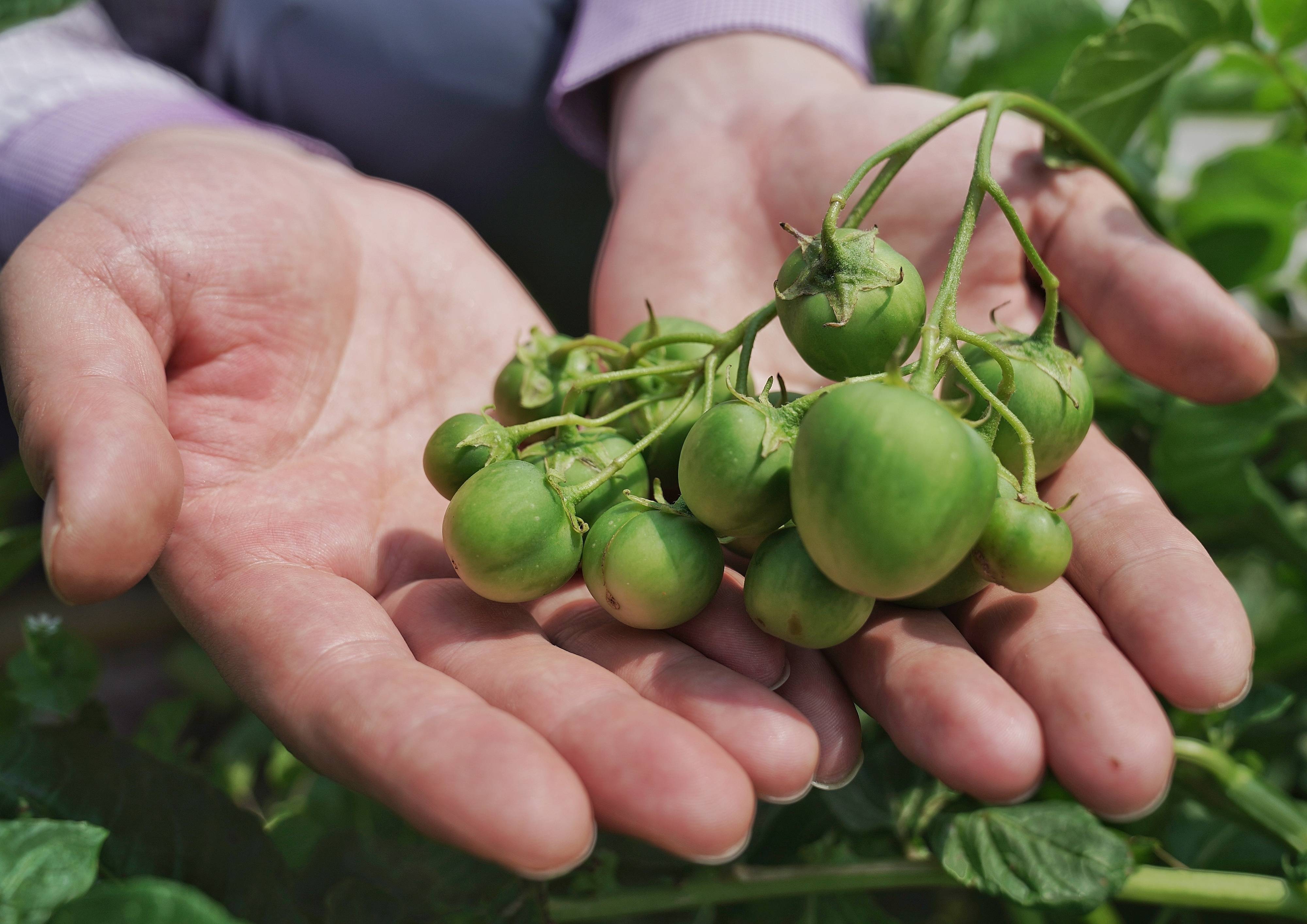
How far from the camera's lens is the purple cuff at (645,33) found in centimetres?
298

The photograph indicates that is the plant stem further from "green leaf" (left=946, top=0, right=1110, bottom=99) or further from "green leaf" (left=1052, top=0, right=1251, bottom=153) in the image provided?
"green leaf" (left=946, top=0, right=1110, bottom=99)

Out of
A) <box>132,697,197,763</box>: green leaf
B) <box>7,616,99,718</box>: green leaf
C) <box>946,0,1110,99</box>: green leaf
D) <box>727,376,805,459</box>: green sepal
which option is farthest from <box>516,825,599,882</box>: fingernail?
<box>946,0,1110,99</box>: green leaf

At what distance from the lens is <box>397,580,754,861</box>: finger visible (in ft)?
4.04

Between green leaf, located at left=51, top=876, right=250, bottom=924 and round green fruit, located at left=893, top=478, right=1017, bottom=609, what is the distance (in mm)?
978

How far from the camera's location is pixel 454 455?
168 centimetres

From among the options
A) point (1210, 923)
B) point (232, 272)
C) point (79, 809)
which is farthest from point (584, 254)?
point (1210, 923)

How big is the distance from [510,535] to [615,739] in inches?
13.8

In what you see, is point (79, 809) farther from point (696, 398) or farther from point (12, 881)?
point (696, 398)

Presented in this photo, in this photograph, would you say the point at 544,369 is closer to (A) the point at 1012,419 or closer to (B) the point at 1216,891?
(A) the point at 1012,419

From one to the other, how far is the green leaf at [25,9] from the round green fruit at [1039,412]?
1900 millimetres

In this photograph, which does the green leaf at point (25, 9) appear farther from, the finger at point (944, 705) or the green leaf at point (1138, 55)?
the green leaf at point (1138, 55)

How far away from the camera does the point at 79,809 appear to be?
1717 mm

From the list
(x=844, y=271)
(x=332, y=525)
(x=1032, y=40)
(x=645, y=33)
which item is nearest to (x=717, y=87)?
(x=645, y=33)

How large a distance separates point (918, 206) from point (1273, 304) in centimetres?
135
